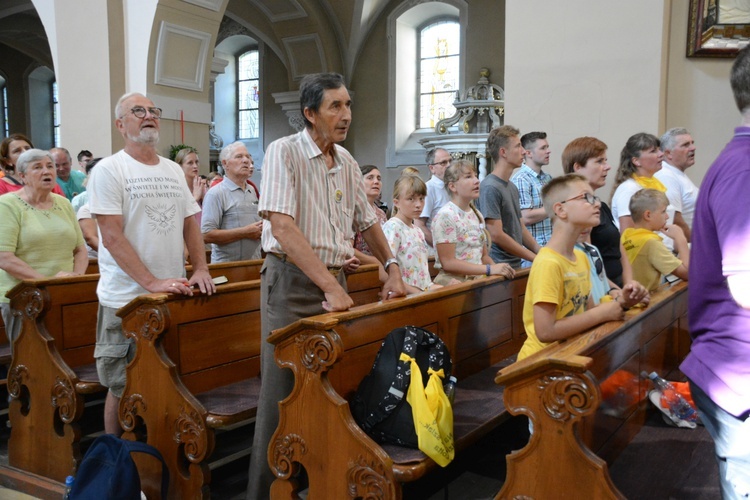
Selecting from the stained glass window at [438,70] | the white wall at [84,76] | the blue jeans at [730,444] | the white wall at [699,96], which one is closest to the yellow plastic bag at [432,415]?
the blue jeans at [730,444]

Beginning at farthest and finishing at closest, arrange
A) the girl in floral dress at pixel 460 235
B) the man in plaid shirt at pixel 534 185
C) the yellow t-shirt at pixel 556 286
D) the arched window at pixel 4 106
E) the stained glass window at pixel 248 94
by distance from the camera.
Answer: the arched window at pixel 4 106 < the stained glass window at pixel 248 94 < the man in plaid shirt at pixel 534 185 < the girl in floral dress at pixel 460 235 < the yellow t-shirt at pixel 556 286

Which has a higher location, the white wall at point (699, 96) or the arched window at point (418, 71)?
the arched window at point (418, 71)

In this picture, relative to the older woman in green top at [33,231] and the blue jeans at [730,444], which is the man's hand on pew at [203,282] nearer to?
the older woman in green top at [33,231]

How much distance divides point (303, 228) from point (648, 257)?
6.18 ft

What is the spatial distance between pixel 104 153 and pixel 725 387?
8245 mm

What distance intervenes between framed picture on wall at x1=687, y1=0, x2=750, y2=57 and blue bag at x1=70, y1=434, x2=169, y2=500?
529 centimetres

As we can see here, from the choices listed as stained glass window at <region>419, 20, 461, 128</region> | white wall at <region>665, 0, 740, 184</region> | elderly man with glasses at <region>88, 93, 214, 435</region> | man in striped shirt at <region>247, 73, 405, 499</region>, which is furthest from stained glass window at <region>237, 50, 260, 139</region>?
man in striped shirt at <region>247, 73, 405, 499</region>

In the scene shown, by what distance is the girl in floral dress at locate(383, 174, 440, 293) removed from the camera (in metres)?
3.83

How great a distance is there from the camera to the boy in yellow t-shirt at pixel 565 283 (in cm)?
244

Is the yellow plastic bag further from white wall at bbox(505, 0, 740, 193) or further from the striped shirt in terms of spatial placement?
white wall at bbox(505, 0, 740, 193)

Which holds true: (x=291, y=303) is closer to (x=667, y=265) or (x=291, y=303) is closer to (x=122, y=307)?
(x=122, y=307)

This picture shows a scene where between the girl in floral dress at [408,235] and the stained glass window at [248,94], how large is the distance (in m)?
12.0

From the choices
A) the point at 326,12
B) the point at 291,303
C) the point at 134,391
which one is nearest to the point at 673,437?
the point at 291,303

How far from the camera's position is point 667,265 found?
136 inches
